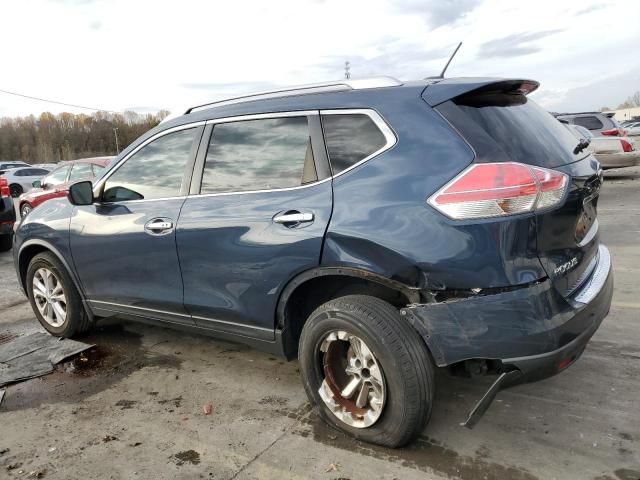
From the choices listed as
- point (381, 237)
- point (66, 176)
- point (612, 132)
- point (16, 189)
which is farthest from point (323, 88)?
point (16, 189)

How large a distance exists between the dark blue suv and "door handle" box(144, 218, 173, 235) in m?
0.01

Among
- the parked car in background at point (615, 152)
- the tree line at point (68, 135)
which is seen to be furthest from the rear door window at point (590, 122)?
the tree line at point (68, 135)

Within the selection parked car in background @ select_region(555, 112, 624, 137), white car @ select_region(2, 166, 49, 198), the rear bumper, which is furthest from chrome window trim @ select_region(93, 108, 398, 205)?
white car @ select_region(2, 166, 49, 198)

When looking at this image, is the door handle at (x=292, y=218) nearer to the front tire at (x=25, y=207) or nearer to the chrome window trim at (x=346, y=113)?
the chrome window trim at (x=346, y=113)

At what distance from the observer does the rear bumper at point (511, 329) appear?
2.29 meters

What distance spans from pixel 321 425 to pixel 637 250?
16.6 ft

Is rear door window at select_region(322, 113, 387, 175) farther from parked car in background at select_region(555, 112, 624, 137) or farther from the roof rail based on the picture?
parked car in background at select_region(555, 112, 624, 137)

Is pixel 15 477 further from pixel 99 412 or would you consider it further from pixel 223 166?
pixel 223 166

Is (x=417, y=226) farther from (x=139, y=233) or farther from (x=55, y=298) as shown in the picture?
(x=55, y=298)

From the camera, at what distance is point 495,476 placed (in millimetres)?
2428

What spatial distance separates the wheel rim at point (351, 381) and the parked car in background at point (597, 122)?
41.6 feet

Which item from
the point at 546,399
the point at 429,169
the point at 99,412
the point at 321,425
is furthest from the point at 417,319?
the point at 99,412

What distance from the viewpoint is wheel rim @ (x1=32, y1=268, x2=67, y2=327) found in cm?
441

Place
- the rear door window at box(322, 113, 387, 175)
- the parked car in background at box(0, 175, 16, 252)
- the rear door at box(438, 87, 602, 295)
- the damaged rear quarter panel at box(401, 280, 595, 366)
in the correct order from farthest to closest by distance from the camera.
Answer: the parked car in background at box(0, 175, 16, 252) < the rear door window at box(322, 113, 387, 175) < the rear door at box(438, 87, 602, 295) < the damaged rear quarter panel at box(401, 280, 595, 366)
